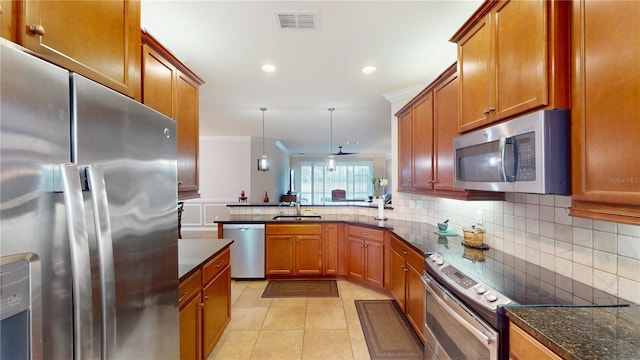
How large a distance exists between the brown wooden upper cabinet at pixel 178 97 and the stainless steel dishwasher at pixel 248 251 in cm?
189

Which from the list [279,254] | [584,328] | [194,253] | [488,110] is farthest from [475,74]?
[279,254]

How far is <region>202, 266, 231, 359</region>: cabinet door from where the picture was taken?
1966mm

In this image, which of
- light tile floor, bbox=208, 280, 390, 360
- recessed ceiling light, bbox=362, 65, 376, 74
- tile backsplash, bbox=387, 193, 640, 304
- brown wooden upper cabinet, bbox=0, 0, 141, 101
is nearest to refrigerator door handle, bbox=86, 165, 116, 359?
brown wooden upper cabinet, bbox=0, 0, 141, 101

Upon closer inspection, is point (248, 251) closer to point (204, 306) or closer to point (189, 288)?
point (204, 306)

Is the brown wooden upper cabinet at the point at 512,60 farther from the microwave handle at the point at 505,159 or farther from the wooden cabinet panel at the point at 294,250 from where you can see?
the wooden cabinet panel at the point at 294,250

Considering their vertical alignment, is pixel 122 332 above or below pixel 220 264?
above

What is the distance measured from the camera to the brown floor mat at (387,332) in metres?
2.26

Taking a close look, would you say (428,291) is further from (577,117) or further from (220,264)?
(220,264)

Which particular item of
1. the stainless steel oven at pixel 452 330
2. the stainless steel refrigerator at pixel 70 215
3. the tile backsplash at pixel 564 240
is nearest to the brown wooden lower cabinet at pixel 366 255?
the tile backsplash at pixel 564 240

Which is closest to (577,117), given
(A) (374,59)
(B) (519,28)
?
(B) (519,28)

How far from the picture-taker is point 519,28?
133 centimetres

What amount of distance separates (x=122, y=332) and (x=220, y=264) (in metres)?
1.55

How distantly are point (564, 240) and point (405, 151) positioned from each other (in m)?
1.94

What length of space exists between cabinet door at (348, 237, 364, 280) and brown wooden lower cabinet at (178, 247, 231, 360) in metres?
1.85
